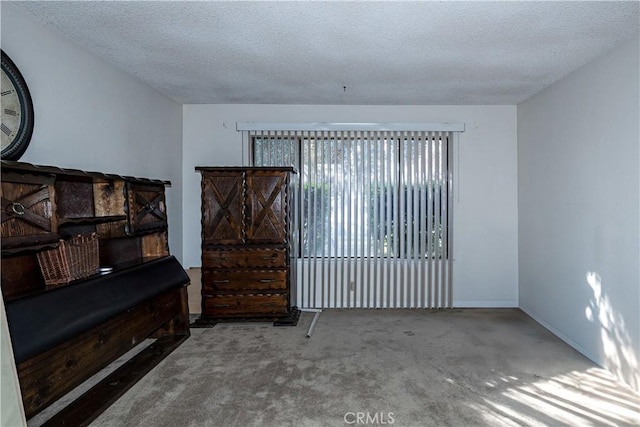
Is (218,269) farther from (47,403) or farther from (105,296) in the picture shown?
(47,403)

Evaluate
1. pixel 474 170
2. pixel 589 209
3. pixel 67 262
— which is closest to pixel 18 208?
pixel 67 262

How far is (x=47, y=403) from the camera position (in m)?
2.10

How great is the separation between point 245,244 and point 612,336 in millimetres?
3269

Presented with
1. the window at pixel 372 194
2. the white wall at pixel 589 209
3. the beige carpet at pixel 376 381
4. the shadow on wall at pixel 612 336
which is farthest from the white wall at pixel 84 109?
the shadow on wall at pixel 612 336

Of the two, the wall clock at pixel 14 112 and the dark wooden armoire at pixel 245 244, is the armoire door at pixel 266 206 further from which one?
the wall clock at pixel 14 112

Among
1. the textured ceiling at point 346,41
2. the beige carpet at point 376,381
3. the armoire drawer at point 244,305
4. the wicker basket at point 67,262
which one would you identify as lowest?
the beige carpet at point 376,381

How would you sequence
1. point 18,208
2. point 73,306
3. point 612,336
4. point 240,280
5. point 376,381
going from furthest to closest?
point 240,280, point 612,336, point 376,381, point 73,306, point 18,208

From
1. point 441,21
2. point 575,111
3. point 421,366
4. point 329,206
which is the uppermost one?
point 441,21

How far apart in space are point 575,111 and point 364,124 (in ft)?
6.92

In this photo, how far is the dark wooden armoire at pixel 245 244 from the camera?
4.15m

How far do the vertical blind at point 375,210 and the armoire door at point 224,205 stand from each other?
727mm

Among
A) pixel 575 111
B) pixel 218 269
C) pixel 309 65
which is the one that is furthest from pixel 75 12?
pixel 575 111

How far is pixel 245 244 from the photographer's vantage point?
13.7 feet

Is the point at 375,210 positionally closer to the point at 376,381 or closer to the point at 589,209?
the point at 589,209
